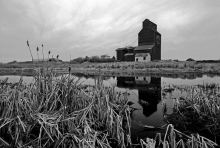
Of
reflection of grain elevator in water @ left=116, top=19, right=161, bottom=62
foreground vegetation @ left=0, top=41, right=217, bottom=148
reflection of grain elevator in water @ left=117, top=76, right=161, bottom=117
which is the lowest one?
reflection of grain elevator in water @ left=117, top=76, right=161, bottom=117

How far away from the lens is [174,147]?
3029 millimetres

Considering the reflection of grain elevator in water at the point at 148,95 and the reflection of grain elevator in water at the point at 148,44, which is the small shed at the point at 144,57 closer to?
the reflection of grain elevator in water at the point at 148,44

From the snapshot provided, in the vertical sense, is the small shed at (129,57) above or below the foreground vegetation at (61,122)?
above

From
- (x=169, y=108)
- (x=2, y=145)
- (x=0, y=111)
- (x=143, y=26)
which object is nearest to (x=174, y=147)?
(x=2, y=145)

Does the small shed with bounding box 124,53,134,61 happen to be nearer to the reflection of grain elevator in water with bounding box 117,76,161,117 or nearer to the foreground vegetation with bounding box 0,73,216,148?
the reflection of grain elevator in water with bounding box 117,76,161,117

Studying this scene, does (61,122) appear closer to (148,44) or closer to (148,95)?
(148,95)

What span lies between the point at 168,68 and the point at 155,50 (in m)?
16.6

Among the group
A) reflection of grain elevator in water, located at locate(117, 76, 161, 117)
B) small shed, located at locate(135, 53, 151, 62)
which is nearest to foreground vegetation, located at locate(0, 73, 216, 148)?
reflection of grain elevator in water, located at locate(117, 76, 161, 117)

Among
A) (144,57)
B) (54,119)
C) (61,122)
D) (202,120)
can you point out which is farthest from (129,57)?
(54,119)

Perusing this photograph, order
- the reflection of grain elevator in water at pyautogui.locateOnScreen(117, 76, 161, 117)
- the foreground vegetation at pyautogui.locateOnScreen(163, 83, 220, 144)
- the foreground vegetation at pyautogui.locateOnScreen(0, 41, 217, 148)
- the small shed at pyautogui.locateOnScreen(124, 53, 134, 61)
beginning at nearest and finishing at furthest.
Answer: the foreground vegetation at pyautogui.locateOnScreen(0, 41, 217, 148) → the foreground vegetation at pyautogui.locateOnScreen(163, 83, 220, 144) → the reflection of grain elevator in water at pyautogui.locateOnScreen(117, 76, 161, 117) → the small shed at pyautogui.locateOnScreen(124, 53, 134, 61)

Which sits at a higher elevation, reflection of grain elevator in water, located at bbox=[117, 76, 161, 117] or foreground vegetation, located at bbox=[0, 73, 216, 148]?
foreground vegetation, located at bbox=[0, 73, 216, 148]

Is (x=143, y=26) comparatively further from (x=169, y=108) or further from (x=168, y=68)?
(x=169, y=108)

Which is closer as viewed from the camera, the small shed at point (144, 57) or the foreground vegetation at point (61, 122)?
the foreground vegetation at point (61, 122)

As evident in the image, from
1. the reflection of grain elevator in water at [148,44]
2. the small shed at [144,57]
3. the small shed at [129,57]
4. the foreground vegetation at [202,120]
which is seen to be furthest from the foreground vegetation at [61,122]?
the small shed at [129,57]
